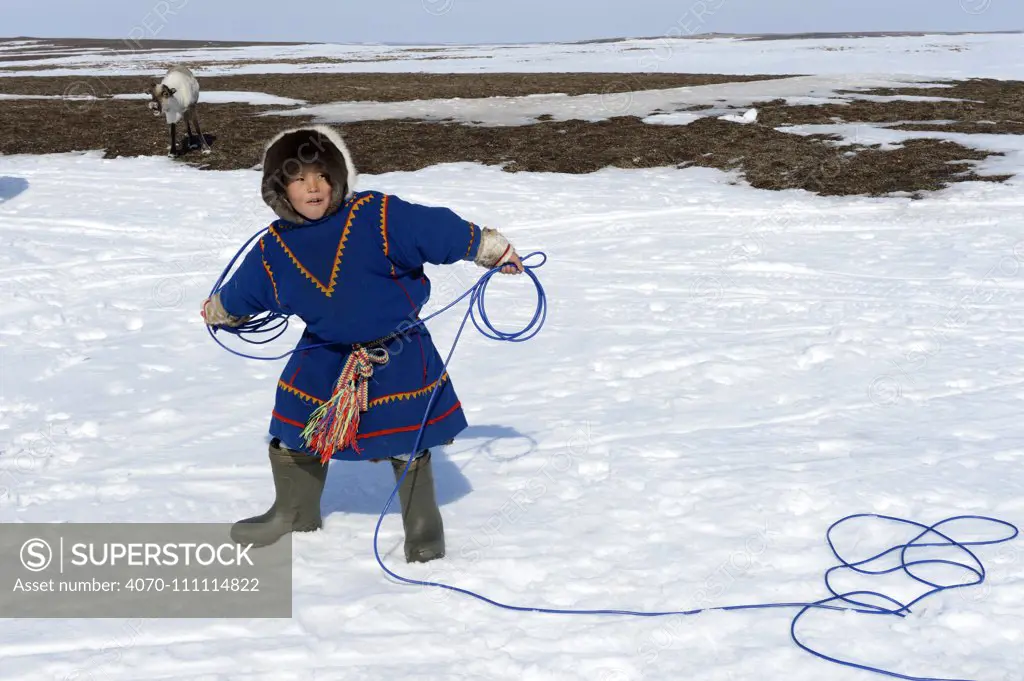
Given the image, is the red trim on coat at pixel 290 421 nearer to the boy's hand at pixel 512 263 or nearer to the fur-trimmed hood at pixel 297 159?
the fur-trimmed hood at pixel 297 159

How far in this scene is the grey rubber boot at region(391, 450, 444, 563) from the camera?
131 inches

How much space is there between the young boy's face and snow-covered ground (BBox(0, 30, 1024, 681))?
129 cm

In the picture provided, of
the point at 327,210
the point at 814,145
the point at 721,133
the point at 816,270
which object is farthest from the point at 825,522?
the point at 721,133

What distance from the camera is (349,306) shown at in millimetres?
3049

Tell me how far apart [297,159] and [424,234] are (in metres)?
0.46

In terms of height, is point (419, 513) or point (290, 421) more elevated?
point (290, 421)

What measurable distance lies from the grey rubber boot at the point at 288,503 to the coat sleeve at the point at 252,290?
531 millimetres

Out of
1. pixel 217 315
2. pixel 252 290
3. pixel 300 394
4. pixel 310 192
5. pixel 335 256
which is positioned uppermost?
pixel 310 192

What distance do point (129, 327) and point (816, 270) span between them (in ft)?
17.1

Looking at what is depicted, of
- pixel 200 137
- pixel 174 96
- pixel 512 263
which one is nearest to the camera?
pixel 512 263

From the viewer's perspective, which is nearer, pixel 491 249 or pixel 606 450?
pixel 491 249

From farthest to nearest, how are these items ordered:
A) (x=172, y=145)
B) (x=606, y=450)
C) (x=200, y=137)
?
(x=200, y=137) < (x=172, y=145) < (x=606, y=450)

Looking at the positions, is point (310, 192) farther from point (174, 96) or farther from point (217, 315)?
point (174, 96)

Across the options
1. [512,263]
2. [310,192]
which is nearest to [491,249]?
[512,263]
